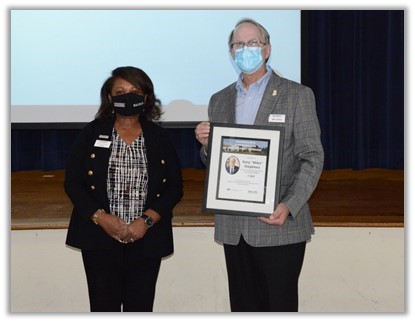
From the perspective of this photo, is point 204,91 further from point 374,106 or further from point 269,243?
point 269,243

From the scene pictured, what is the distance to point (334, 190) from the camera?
4438mm

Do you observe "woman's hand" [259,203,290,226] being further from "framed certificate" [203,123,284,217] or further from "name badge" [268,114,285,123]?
"name badge" [268,114,285,123]

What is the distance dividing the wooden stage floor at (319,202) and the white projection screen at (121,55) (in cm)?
61

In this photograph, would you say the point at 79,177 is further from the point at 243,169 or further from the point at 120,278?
the point at 243,169

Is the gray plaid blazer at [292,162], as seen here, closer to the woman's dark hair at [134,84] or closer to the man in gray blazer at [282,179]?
the man in gray blazer at [282,179]

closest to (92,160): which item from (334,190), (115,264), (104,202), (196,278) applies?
(104,202)

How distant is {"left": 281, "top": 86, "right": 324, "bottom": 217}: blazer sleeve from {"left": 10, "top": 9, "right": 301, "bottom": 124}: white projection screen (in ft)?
8.94

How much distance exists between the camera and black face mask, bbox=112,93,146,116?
2.49m

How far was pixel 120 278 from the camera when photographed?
258cm

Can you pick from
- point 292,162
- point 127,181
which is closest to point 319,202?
point 292,162

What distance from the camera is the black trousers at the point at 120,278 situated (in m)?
2.54

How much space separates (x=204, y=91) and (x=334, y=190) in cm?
131

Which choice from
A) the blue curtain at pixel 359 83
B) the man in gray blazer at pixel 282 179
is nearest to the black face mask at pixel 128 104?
the man in gray blazer at pixel 282 179

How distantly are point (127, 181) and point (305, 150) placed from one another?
71 centimetres
